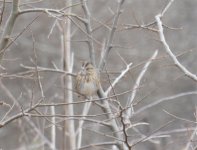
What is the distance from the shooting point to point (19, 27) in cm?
1523

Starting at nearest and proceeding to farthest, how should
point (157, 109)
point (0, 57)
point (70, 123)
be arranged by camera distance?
point (0, 57), point (70, 123), point (157, 109)

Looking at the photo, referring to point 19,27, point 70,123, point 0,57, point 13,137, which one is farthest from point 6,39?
point 13,137

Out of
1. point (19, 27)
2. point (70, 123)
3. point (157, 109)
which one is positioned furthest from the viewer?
point (157, 109)

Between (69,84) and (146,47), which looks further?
(146,47)

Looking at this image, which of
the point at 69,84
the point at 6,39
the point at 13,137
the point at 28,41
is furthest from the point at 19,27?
the point at 6,39

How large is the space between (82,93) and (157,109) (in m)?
9.92

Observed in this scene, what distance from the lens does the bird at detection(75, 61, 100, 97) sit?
6363 millimetres

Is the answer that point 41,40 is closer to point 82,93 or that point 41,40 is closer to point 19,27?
point 19,27

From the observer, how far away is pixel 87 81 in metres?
6.60

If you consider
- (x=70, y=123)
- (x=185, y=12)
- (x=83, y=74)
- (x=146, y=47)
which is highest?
(x=185, y=12)

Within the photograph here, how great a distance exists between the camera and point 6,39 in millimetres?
4820

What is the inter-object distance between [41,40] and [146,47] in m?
2.26

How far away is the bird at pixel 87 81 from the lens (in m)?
6.36

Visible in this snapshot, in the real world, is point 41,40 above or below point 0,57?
above
